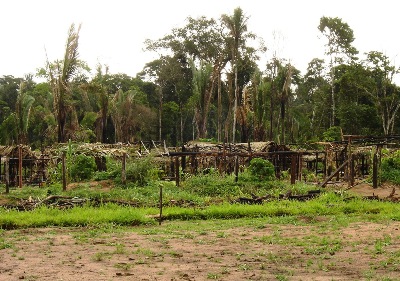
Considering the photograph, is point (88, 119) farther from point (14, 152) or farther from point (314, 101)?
point (314, 101)

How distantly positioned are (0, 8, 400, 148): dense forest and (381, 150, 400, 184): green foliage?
9716 mm

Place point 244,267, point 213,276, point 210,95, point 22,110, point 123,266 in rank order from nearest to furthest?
1. point 213,276
2. point 244,267
3. point 123,266
4. point 22,110
5. point 210,95

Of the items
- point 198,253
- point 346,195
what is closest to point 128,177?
point 346,195

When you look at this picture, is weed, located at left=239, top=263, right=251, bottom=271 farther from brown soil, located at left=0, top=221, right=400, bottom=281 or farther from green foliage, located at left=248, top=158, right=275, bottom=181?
green foliage, located at left=248, top=158, right=275, bottom=181

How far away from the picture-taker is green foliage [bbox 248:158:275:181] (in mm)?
19672

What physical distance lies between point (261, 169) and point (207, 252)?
36.0 ft

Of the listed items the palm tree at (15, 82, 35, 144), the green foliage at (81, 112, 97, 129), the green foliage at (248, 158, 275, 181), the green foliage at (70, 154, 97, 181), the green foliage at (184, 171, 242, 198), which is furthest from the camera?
the green foliage at (81, 112, 97, 129)

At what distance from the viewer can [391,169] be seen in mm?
20641

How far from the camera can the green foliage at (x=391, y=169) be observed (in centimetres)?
2012

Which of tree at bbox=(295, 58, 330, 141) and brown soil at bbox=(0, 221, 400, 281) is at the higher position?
tree at bbox=(295, 58, 330, 141)

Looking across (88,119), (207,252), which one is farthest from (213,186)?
(88,119)

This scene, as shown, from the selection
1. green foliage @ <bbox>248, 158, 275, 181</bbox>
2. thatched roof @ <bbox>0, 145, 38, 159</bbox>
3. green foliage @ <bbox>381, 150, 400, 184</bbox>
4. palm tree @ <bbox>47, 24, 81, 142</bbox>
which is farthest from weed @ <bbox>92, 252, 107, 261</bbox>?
palm tree @ <bbox>47, 24, 81, 142</bbox>

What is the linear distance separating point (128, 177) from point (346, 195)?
8.34 m

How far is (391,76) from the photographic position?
3309cm
